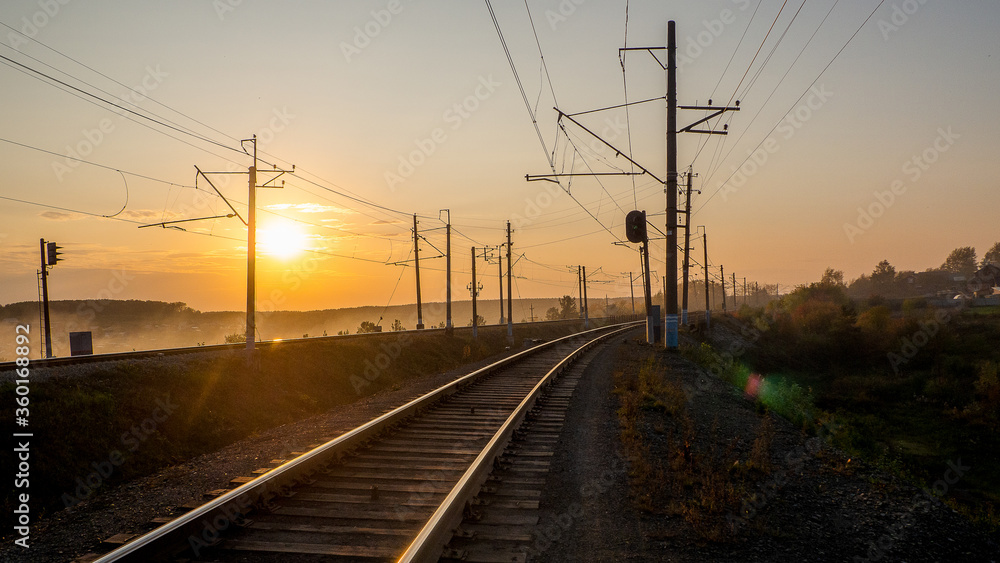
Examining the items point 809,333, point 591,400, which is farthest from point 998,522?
point 809,333

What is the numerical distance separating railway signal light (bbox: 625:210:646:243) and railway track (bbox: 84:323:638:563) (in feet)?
40.5

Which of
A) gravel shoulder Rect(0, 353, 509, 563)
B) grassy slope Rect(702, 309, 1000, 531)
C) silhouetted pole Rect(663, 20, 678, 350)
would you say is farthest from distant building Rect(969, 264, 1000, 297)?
gravel shoulder Rect(0, 353, 509, 563)

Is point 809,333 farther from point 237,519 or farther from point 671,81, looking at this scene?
point 237,519

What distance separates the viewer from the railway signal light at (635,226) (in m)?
20.3

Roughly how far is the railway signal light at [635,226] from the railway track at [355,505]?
1235 cm

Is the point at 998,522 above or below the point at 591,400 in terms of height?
below

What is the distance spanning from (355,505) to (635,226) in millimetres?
16670

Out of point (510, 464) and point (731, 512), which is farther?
point (510, 464)

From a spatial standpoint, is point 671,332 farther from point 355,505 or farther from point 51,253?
point 51,253

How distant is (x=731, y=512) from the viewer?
19.4 feet

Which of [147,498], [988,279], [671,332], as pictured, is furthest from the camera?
[988,279]

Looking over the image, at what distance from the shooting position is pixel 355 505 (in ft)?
19.0

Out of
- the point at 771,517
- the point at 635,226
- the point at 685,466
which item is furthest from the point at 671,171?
the point at 771,517

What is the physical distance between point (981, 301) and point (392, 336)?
109 m
